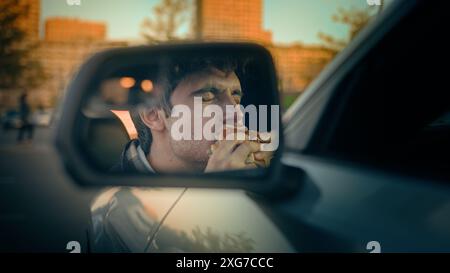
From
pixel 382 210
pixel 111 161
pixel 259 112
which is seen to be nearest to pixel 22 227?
pixel 111 161

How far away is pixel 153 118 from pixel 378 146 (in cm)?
74

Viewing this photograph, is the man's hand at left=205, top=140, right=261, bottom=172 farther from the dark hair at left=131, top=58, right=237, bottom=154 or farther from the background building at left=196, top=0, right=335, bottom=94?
the background building at left=196, top=0, right=335, bottom=94

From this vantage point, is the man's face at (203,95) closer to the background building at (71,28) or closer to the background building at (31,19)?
the background building at (71,28)

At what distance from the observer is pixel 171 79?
1.75 m

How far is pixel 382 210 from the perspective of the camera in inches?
46.1

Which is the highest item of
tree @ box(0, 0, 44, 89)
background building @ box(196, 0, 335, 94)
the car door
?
the car door

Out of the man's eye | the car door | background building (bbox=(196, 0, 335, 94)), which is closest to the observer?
the car door

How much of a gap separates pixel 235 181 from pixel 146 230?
57cm

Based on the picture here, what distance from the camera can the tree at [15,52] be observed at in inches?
818

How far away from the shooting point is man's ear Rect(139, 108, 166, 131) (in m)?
1.68

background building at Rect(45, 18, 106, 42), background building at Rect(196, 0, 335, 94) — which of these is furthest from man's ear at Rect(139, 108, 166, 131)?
background building at Rect(45, 18, 106, 42)

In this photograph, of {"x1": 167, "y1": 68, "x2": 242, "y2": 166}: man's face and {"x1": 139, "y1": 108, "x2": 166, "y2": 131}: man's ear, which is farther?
{"x1": 139, "y1": 108, "x2": 166, "y2": 131}: man's ear
